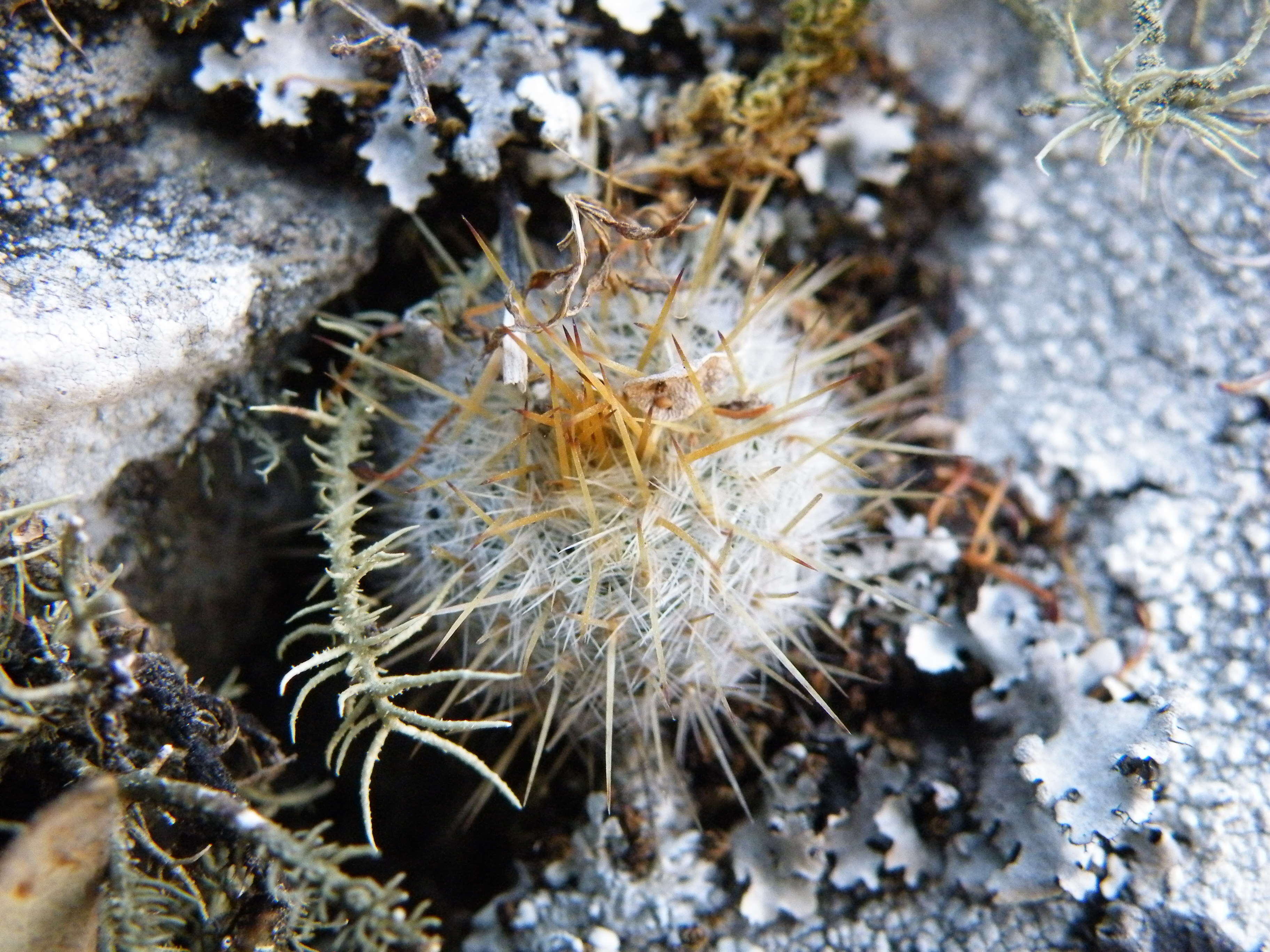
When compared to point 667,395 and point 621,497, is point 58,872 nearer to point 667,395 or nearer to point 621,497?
point 621,497

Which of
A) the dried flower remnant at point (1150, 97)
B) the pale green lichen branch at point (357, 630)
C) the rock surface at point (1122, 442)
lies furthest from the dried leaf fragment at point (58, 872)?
the dried flower remnant at point (1150, 97)

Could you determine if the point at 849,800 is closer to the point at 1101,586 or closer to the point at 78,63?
the point at 1101,586

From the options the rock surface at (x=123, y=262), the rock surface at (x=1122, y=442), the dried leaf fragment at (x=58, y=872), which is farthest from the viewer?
the rock surface at (x=1122, y=442)

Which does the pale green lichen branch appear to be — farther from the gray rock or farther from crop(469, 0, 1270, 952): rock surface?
the gray rock

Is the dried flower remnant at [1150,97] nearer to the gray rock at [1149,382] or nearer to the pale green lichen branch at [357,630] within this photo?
the gray rock at [1149,382]

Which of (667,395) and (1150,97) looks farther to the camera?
(1150,97)

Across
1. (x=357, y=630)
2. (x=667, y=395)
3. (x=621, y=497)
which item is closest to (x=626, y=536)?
(x=621, y=497)
